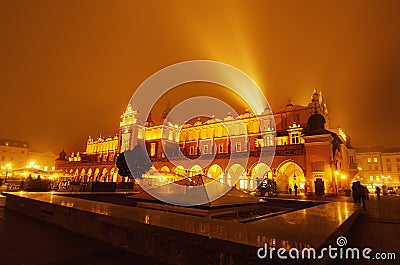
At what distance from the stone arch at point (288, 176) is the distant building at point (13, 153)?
82.4 m

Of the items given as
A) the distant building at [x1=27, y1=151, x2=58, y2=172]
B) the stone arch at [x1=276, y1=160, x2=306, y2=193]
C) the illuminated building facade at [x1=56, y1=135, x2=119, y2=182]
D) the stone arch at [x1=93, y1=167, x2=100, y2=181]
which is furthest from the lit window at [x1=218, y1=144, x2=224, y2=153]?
the distant building at [x1=27, y1=151, x2=58, y2=172]

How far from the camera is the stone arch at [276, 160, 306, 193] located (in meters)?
31.1

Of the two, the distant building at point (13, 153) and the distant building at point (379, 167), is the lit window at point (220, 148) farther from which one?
the distant building at point (13, 153)

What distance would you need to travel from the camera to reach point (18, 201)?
8820 mm

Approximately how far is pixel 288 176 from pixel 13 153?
87678 mm

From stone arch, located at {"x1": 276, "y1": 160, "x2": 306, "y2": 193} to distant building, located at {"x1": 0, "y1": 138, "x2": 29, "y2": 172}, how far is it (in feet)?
270

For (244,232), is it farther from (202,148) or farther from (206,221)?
(202,148)

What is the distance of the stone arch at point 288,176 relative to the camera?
102 ft

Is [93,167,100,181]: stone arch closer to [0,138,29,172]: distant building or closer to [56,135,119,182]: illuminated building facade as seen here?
[56,135,119,182]: illuminated building facade

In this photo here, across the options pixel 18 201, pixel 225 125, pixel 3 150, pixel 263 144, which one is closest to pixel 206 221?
pixel 18 201

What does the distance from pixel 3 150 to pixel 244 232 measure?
9732 centimetres

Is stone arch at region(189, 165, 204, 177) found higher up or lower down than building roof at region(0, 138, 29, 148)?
lower down

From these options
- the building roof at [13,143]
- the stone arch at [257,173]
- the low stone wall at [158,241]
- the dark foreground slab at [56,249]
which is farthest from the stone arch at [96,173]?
the low stone wall at [158,241]

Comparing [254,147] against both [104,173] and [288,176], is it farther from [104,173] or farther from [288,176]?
[104,173]
